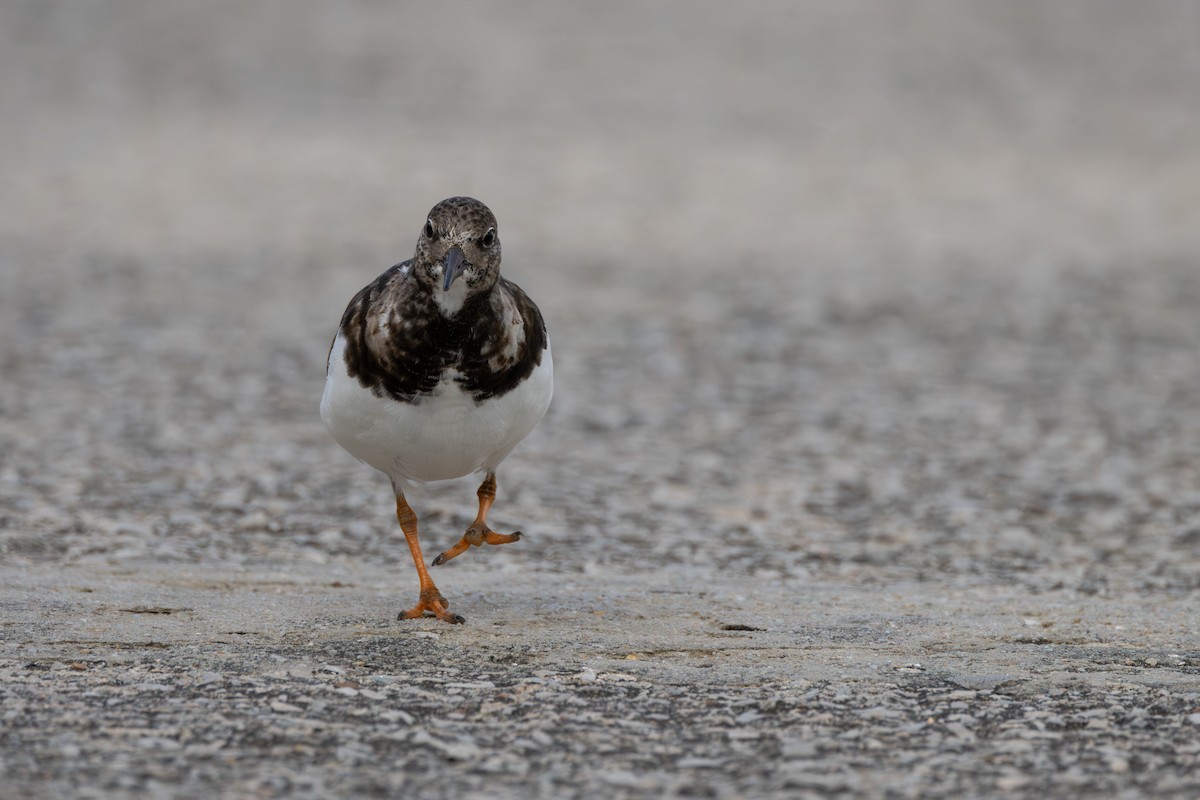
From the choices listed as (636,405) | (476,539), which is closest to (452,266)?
(476,539)

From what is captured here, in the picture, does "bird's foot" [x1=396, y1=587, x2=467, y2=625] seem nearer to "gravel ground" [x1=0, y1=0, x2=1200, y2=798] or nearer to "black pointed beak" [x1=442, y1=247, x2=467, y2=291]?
"gravel ground" [x1=0, y1=0, x2=1200, y2=798]

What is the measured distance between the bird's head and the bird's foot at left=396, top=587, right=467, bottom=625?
1.37m

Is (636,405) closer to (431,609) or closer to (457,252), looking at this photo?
(431,609)

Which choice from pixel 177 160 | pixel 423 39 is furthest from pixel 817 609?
pixel 423 39

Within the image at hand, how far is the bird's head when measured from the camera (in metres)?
6.12

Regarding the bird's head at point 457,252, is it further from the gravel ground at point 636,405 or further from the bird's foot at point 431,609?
the gravel ground at point 636,405

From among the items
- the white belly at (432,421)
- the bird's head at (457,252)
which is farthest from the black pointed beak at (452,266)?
the white belly at (432,421)

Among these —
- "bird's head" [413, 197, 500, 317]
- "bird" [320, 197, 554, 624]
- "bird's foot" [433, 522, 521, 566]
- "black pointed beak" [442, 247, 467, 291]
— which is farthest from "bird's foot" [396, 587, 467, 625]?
"black pointed beak" [442, 247, 467, 291]

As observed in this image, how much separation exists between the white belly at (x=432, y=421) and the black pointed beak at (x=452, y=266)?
0.42 metres

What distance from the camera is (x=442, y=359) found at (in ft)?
20.3

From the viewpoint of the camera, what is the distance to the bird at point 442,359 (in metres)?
6.16

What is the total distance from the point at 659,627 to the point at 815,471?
4.31m

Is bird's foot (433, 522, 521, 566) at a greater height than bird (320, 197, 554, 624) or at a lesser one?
lesser

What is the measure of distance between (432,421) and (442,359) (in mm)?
286
